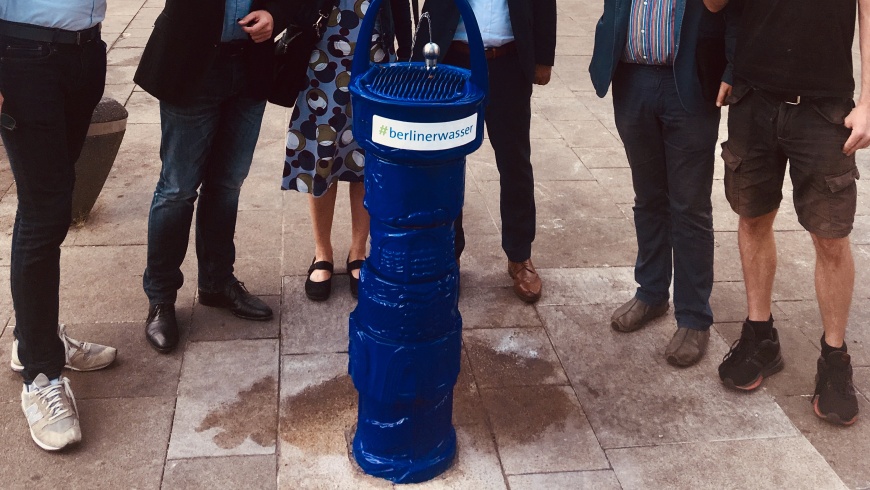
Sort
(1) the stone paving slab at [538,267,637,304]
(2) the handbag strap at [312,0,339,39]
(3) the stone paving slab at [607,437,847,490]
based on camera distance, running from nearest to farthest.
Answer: (3) the stone paving slab at [607,437,847,490] → (2) the handbag strap at [312,0,339,39] → (1) the stone paving slab at [538,267,637,304]

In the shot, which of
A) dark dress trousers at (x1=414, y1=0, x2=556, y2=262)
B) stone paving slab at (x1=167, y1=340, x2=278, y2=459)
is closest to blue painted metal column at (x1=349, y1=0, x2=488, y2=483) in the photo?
stone paving slab at (x1=167, y1=340, x2=278, y2=459)

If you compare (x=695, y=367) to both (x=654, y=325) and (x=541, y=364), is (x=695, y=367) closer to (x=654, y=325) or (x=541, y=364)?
(x=654, y=325)

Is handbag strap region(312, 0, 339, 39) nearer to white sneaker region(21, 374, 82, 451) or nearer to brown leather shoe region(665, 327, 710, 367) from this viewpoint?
white sneaker region(21, 374, 82, 451)

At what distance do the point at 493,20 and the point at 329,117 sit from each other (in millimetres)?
839

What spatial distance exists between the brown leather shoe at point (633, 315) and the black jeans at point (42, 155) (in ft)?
7.70

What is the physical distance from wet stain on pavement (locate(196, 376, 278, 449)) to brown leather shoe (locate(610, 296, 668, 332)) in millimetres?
1570

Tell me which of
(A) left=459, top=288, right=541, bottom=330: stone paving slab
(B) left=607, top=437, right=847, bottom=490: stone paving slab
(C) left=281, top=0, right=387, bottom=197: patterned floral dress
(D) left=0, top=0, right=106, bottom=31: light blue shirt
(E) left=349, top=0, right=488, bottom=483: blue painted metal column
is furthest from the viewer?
(A) left=459, top=288, right=541, bottom=330: stone paving slab

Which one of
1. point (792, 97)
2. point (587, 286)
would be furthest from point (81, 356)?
point (792, 97)

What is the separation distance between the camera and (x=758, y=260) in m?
3.79

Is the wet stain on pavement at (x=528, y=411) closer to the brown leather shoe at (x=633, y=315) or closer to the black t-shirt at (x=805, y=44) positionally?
the brown leather shoe at (x=633, y=315)

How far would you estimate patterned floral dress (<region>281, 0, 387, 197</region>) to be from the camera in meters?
3.94

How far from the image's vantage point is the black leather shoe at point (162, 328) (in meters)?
3.83

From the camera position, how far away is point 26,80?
2996 mm

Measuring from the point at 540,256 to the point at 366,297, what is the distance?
2030 mm
